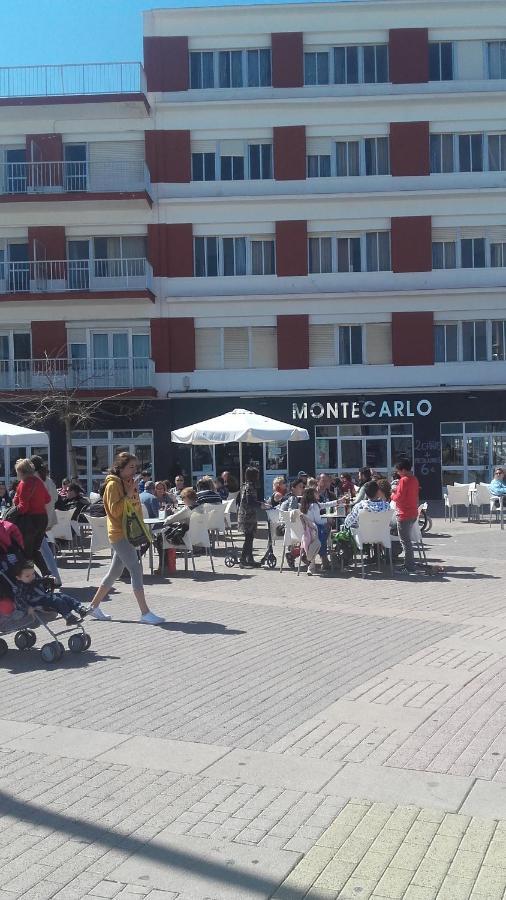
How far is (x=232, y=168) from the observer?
111 feet

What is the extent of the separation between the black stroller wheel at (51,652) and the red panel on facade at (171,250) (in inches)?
1039

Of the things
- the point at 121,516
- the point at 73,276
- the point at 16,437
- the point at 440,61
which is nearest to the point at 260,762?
the point at 121,516

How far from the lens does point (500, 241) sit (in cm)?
3366

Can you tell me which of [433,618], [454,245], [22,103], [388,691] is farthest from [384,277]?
[388,691]

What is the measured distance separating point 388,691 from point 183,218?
28.4 m

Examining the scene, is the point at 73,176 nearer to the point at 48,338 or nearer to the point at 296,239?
the point at 48,338

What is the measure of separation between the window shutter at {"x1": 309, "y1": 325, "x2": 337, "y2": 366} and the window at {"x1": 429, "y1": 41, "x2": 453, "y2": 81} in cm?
973

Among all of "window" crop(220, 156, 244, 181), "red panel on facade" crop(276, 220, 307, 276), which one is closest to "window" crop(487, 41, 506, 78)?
"red panel on facade" crop(276, 220, 307, 276)

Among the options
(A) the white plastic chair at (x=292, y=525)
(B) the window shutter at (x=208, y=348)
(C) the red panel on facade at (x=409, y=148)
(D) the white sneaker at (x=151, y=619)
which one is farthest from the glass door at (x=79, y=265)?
(D) the white sneaker at (x=151, y=619)

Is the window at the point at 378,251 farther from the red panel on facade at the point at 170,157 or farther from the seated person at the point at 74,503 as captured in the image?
the seated person at the point at 74,503

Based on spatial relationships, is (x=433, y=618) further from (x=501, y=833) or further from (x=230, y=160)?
(x=230, y=160)

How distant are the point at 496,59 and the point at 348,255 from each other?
28.7ft

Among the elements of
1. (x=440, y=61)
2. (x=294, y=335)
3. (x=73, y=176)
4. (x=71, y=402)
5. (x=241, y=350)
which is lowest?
(x=71, y=402)

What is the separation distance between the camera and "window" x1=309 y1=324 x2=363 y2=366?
110 feet
